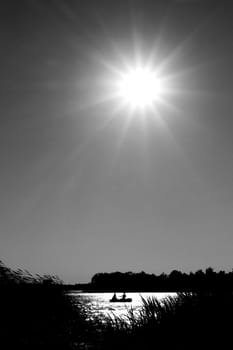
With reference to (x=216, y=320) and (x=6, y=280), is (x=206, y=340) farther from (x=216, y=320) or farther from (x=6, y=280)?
(x=6, y=280)

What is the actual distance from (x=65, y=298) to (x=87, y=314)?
4.61 feet

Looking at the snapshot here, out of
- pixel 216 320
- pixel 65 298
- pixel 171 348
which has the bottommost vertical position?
pixel 171 348

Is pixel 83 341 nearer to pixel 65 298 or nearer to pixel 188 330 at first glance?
pixel 65 298

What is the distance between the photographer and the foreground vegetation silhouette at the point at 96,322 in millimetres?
Result: 13930

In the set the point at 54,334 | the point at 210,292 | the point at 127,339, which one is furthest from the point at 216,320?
the point at 54,334

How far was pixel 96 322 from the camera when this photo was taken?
19391mm

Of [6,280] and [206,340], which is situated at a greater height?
[6,280]

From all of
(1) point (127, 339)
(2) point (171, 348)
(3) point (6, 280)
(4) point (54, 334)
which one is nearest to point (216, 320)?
(2) point (171, 348)

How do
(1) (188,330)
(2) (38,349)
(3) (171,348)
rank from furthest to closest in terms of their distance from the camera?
(2) (38,349)
(1) (188,330)
(3) (171,348)

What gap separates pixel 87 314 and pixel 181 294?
495cm

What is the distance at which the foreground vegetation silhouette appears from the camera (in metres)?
13.9

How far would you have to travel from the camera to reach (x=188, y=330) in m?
14.2

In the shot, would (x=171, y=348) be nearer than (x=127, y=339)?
Yes

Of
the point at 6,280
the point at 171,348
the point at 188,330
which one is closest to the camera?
the point at 171,348
